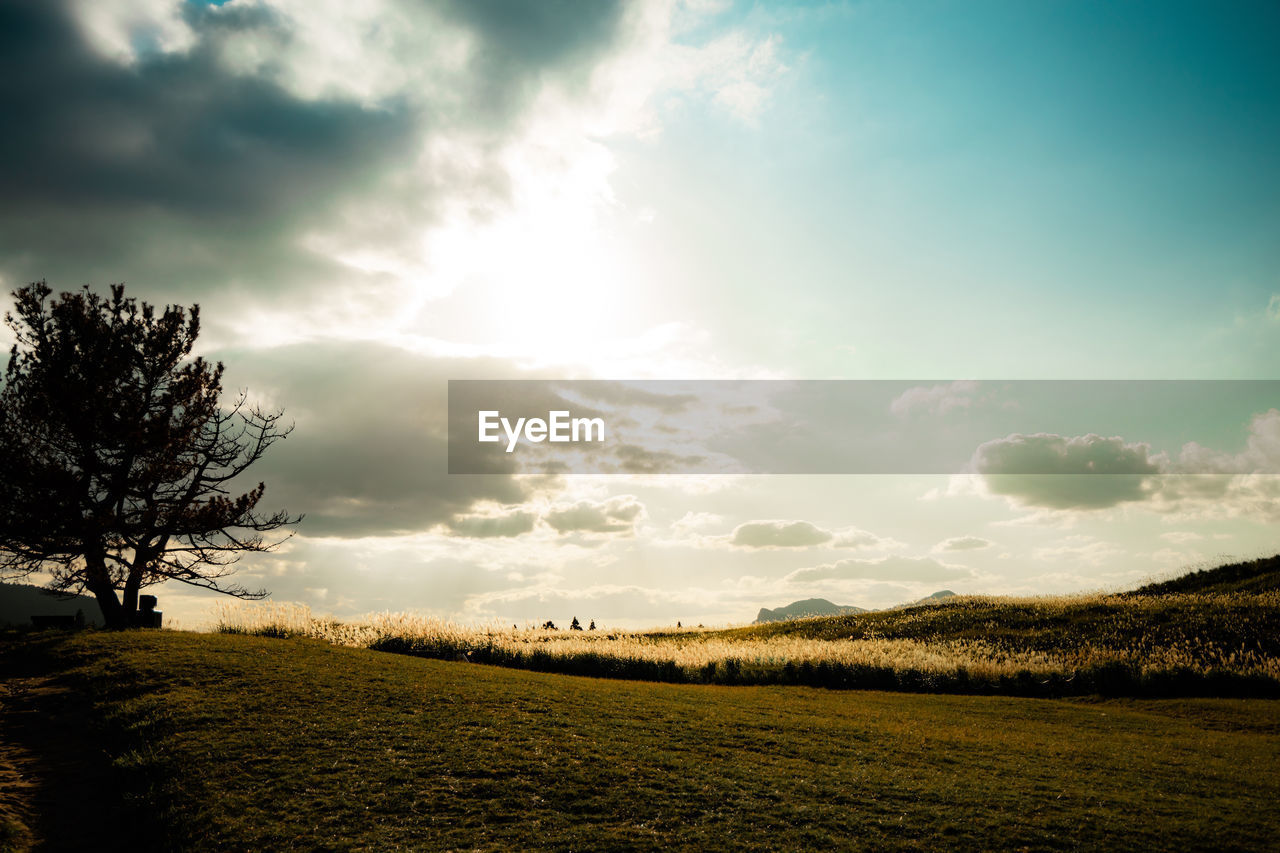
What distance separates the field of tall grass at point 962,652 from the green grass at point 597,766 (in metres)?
4.86

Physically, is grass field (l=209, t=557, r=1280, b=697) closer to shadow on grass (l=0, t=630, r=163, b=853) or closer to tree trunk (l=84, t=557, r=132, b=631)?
tree trunk (l=84, t=557, r=132, b=631)

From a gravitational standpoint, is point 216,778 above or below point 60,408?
below

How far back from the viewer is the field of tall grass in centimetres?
2392

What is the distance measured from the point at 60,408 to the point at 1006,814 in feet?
A: 98.5

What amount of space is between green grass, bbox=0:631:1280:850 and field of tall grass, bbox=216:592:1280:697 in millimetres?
4856

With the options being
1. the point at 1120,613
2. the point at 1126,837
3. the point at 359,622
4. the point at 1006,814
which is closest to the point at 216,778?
the point at 1006,814

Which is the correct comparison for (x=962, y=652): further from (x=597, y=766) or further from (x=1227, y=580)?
(x=1227, y=580)

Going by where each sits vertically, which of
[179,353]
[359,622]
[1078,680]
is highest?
[179,353]

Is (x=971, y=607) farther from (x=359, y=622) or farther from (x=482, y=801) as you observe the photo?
(x=482, y=801)

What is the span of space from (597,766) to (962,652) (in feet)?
74.2

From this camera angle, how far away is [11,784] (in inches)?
482

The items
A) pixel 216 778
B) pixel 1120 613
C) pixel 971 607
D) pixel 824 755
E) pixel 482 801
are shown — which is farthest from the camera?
pixel 971 607

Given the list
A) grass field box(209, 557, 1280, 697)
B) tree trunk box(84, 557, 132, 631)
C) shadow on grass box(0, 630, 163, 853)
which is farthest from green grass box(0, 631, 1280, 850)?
tree trunk box(84, 557, 132, 631)

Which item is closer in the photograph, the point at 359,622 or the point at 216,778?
the point at 216,778
